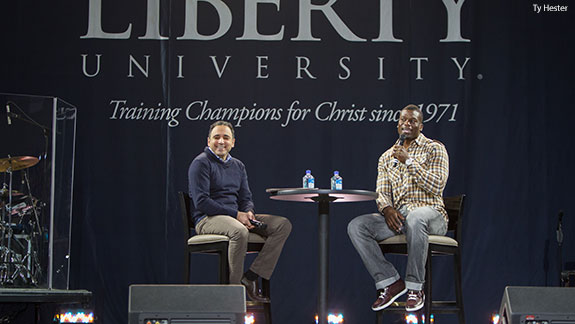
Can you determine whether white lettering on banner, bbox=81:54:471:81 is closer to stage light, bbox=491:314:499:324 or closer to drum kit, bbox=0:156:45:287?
drum kit, bbox=0:156:45:287

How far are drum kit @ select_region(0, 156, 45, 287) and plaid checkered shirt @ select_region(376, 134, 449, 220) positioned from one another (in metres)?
2.12

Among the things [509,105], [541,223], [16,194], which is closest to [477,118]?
[509,105]

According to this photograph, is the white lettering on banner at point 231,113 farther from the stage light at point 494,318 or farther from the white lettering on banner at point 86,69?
the stage light at point 494,318

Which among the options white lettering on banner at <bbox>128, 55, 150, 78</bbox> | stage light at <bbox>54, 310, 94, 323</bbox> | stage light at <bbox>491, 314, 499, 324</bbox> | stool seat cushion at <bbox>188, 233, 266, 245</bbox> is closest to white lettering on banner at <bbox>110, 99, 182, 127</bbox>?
white lettering on banner at <bbox>128, 55, 150, 78</bbox>

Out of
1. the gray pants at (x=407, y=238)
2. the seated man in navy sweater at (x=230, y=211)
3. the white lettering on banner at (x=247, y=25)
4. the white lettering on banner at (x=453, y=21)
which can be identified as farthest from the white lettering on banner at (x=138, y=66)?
the white lettering on banner at (x=453, y=21)

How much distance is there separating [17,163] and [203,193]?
44.5 inches

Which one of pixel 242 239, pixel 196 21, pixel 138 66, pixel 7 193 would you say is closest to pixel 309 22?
pixel 196 21

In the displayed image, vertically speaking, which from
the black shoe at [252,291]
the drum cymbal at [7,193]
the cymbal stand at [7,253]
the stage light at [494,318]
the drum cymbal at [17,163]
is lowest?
the stage light at [494,318]

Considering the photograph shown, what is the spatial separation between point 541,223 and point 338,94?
1.83 metres

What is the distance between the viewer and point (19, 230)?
4.25 m

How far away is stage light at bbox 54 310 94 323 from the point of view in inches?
194

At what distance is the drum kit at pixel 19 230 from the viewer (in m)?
4.14

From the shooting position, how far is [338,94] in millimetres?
5598

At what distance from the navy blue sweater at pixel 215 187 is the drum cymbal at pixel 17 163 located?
3.16 ft
